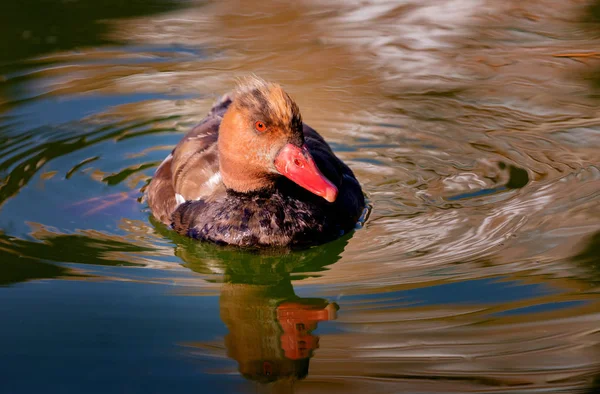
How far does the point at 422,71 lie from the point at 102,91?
10.6 ft

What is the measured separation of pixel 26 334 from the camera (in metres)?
4.96

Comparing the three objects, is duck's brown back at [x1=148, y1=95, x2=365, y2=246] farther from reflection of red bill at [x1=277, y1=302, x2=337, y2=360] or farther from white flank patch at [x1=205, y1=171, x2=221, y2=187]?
reflection of red bill at [x1=277, y1=302, x2=337, y2=360]

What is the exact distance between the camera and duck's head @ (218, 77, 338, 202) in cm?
565

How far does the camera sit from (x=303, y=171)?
18.5ft

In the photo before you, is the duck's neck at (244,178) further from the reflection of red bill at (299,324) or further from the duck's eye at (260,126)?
the reflection of red bill at (299,324)

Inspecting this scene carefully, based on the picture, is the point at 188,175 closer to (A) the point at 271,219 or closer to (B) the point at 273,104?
(A) the point at 271,219

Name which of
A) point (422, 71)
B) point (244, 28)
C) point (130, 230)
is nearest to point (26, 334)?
point (130, 230)

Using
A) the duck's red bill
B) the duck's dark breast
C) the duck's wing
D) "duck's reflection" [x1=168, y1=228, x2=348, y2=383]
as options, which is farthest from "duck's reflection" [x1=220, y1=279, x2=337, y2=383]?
the duck's wing

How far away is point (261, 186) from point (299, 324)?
1.31m

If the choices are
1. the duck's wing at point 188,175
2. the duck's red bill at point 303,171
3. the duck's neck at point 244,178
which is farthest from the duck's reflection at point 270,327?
the duck's wing at point 188,175

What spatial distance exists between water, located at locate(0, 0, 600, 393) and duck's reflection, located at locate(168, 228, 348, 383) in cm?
2

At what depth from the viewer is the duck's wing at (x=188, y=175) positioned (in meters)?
6.46

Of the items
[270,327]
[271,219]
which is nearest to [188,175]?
[271,219]

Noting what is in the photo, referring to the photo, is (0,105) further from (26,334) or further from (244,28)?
(26,334)
